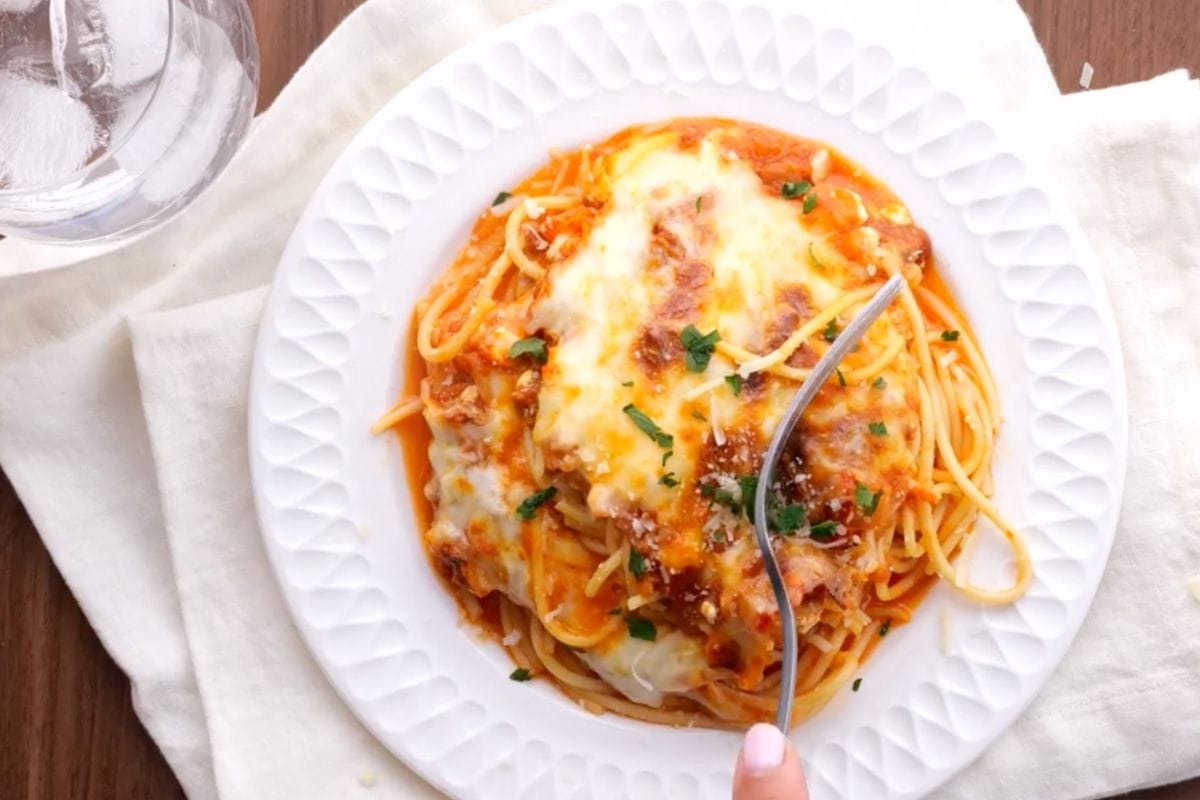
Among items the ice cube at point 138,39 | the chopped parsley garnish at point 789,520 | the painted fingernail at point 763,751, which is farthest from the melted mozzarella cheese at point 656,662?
the ice cube at point 138,39

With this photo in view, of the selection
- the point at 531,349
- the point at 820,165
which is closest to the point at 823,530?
the point at 531,349

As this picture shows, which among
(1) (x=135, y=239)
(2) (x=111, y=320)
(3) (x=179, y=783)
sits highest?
(1) (x=135, y=239)

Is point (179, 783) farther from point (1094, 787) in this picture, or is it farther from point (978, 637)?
point (1094, 787)

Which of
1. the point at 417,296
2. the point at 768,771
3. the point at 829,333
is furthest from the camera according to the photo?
the point at 417,296

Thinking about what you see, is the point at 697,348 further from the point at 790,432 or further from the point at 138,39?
the point at 138,39

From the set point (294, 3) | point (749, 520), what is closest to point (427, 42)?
point (294, 3)

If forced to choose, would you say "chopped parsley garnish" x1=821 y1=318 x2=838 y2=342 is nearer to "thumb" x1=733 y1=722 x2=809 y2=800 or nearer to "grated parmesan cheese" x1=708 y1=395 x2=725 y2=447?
"grated parmesan cheese" x1=708 y1=395 x2=725 y2=447

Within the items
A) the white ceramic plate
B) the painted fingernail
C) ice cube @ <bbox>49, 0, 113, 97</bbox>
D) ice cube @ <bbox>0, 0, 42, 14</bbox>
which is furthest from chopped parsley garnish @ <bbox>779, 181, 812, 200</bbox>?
ice cube @ <bbox>0, 0, 42, 14</bbox>
